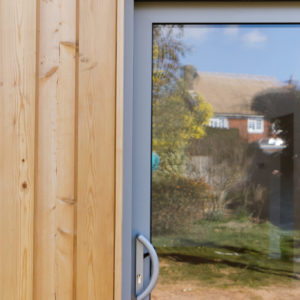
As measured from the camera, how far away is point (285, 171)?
44.1 inches

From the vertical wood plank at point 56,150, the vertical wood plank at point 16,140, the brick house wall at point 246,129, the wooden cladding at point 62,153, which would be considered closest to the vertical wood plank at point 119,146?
the wooden cladding at point 62,153

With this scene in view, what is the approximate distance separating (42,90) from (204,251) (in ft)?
3.13

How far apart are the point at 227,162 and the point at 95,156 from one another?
22.3 inches

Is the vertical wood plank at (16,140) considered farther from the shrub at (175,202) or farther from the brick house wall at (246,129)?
the brick house wall at (246,129)

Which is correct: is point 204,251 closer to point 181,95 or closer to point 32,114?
point 181,95

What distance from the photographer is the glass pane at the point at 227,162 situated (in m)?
1.11

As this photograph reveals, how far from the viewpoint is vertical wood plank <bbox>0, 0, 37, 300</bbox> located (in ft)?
3.29

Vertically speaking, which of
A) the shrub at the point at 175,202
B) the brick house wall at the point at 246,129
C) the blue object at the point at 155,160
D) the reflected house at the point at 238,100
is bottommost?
the shrub at the point at 175,202

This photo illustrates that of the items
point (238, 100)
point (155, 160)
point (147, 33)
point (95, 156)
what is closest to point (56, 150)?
point (95, 156)

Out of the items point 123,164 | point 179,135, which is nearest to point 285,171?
point 179,135

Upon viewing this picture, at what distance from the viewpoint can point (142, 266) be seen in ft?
3.60

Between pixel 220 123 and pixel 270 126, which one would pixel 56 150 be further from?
pixel 270 126

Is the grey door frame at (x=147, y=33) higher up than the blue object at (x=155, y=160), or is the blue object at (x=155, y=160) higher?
the grey door frame at (x=147, y=33)

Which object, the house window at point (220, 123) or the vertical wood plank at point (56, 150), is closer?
the vertical wood plank at point (56, 150)
